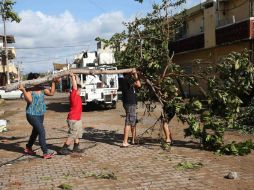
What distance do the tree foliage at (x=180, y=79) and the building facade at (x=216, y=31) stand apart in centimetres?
1062

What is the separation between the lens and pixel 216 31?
1107 inches

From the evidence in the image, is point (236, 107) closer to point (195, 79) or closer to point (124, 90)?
point (195, 79)

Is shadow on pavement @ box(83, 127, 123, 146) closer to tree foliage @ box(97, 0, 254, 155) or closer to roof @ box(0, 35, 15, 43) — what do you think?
tree foliage @ box(97, 0, 254, 155)

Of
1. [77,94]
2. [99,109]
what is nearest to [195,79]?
[77,94]

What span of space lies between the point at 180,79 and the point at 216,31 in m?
18.4

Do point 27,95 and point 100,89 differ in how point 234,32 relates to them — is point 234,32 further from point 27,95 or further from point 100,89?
point 27,95

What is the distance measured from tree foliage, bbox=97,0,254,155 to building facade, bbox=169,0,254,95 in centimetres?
1062

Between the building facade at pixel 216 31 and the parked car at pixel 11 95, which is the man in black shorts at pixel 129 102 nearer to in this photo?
the building facade at pixel 216 31

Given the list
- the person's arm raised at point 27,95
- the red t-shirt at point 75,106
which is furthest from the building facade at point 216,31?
the person's arm raised at point 27,95

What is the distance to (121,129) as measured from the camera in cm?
1438

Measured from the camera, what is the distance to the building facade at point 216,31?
2481cm

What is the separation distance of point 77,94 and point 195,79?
282cm

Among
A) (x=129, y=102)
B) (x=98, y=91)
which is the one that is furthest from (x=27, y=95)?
(x=98, y=91)

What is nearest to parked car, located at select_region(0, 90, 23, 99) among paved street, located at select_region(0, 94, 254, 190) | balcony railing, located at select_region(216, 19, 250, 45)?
balcony railing, located at select_region(216, 19, 250, 45)
